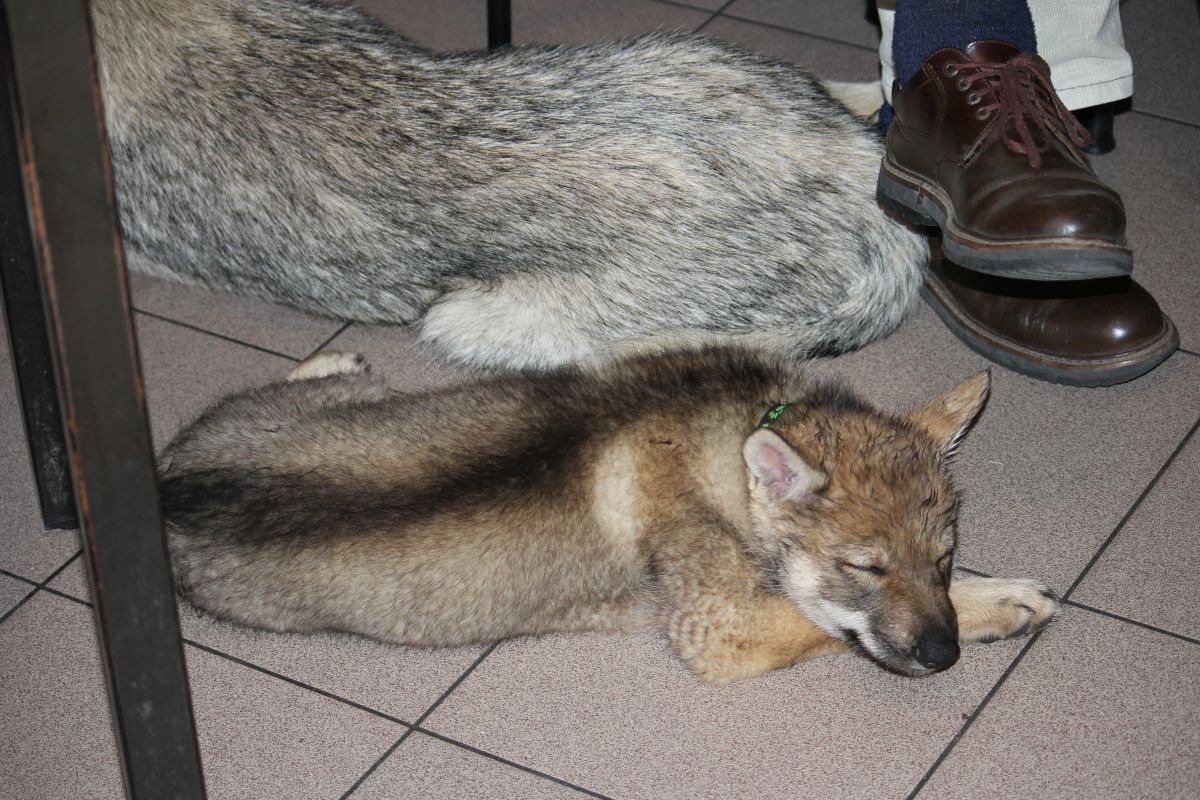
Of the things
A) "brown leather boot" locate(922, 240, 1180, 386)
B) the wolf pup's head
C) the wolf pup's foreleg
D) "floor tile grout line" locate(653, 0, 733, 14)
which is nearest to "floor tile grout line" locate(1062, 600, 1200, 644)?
the wolf pup's head

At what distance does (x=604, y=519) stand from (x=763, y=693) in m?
0.42

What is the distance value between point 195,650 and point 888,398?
5.03 feet

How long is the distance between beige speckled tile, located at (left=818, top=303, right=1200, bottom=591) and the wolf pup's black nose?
1.36ft

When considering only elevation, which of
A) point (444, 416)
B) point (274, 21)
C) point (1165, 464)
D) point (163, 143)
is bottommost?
point (1165, 464)

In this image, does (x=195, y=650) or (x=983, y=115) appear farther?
(x=983, y=115)

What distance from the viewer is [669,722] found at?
7.57ft

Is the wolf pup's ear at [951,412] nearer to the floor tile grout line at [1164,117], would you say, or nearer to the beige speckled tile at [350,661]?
the beige speckled tile at [350,661]

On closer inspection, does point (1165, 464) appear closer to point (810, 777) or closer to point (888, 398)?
point (888, 398)

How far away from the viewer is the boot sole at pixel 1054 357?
2.82 meters

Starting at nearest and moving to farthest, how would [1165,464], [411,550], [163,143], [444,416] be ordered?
[411,550]
[444,416]
[1165,464]
[163,143]

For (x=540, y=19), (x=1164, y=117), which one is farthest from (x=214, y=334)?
(x=1164, y=117)

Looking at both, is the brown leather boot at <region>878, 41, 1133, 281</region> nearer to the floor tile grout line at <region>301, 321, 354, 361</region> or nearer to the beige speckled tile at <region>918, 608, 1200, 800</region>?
the beige speckled tile at <region>918, 608, 1200, 800</region>

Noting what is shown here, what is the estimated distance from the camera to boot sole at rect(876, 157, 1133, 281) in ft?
8.46

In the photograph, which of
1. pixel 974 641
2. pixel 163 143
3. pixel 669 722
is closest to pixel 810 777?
pixel 669 722
